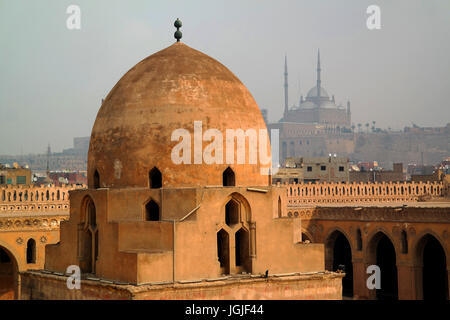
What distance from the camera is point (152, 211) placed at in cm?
1633

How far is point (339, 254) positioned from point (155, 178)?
1857 centimetres

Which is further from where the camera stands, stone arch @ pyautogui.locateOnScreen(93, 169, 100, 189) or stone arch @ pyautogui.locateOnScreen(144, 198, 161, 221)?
stone arch @ pyautogui.locateOnScreen(93, 169, 100, 189)

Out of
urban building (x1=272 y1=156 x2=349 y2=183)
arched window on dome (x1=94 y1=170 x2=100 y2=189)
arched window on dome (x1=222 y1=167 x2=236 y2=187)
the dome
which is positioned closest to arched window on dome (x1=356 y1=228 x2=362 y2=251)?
the dome

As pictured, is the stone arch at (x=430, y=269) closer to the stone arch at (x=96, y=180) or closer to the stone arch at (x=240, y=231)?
the stone arch at (x=240, y=231)

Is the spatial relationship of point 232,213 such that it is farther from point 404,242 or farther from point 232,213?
point 404,242

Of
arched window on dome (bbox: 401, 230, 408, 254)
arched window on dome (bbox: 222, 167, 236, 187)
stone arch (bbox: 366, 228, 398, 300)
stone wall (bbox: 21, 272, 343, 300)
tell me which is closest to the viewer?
stone wall (bbox: 21, 272, 343, 300)

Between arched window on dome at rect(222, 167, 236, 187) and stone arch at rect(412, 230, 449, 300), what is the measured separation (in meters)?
12.6

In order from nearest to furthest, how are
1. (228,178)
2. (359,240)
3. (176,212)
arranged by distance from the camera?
(176,212), (228,178), (359,240)

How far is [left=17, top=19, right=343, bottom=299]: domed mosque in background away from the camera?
15.4 m

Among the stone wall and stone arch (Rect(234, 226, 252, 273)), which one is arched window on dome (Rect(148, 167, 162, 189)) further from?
A: the stone wall

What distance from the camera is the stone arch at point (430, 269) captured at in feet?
89.7

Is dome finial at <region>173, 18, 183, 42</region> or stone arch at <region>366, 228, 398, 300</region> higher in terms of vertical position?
dome finial at <region>173, 18, 183, 42</region>
